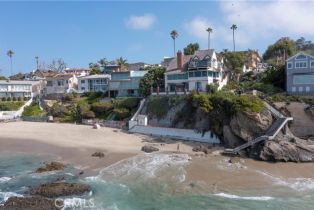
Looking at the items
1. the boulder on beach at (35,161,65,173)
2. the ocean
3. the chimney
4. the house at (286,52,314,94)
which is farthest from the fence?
the house at (286,52,314,94)

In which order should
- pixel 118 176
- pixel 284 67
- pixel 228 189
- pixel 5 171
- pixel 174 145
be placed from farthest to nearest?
1. pixel 284 67
2. pixel 174 145
3. pixel 5 171
4. pixel 118 176
5. pixel 228 189

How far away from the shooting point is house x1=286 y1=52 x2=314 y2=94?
51.1 meters

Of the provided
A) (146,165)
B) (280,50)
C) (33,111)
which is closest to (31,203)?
(146,165)

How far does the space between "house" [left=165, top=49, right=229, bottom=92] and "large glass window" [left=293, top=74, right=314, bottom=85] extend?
11.9m

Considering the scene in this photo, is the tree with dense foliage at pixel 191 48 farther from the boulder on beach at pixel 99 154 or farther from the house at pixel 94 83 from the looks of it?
the boulder on beach at pixel 99 154

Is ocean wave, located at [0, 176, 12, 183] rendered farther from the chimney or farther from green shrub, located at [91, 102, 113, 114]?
the chimney

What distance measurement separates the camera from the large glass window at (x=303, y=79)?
167 feet

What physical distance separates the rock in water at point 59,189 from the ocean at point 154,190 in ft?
2.85

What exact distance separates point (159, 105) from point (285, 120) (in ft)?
64.4

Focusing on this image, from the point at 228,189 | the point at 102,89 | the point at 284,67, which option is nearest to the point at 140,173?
the point at 228,189

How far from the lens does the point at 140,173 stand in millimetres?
35156

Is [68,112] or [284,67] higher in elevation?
[284,67]

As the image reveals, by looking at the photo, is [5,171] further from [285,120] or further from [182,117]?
[285,120]

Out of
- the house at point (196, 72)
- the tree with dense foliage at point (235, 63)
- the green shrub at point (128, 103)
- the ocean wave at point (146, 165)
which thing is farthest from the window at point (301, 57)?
the green shrub at point (128, 103)
